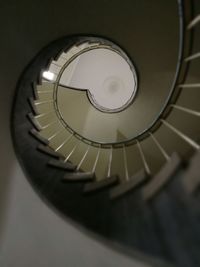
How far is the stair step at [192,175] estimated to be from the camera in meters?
1.18

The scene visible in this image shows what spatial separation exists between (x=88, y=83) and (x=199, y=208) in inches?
219

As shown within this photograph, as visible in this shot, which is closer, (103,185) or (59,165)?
(103,185)

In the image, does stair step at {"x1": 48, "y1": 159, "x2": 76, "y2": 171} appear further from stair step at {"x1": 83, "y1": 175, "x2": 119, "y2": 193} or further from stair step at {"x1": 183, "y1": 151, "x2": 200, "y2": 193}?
stair step at {"x1": 183, "y1": 151, "x2": 200, "y2": 193}

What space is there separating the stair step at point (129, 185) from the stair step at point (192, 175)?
0.37 metres

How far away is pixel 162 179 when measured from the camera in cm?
140

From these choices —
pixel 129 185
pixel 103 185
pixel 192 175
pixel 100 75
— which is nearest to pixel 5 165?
pixel 103 185

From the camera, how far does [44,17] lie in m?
3.00

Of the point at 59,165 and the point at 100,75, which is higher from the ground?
the point at 100,75

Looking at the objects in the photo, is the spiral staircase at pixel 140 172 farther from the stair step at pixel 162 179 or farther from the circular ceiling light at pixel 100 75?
the circular ceiling light at pixel 100 75

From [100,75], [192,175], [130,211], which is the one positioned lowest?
[130,211]

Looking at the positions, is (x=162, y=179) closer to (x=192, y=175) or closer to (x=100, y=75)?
(x=192, y=175)

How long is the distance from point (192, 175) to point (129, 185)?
0.54 meters

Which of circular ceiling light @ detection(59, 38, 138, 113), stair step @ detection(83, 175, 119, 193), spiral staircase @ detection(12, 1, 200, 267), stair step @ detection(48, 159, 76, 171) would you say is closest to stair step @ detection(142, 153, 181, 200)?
spiral staircase @ detection(12, 1, 200, 267)

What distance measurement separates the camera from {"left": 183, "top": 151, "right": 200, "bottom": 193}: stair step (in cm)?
118
